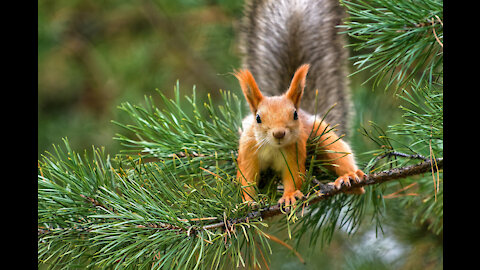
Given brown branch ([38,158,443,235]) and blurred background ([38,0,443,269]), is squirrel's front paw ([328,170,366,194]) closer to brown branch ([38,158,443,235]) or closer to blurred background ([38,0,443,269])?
brown branch ([38,158,443,235])

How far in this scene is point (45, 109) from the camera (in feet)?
7.32

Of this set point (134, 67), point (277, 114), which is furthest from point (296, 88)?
point (134, 67)

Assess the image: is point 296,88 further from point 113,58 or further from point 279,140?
point 113,58

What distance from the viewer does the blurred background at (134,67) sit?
54.3 inches

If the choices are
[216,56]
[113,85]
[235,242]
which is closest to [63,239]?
[235,242]

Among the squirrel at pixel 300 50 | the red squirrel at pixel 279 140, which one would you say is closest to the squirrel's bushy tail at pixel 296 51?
the squirrel at pixel 300 50

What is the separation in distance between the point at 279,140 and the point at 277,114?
41mm

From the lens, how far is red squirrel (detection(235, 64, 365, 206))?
728 millimetres

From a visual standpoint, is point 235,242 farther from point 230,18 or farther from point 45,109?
point 45,109

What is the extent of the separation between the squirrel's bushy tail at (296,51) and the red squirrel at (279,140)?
0.73ft

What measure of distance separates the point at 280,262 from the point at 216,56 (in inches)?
32.3

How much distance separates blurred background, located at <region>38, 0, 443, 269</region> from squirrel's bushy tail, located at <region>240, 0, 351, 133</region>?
0.27 metres

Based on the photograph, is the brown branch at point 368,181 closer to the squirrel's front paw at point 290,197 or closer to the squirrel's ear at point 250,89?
the squirrel's front paw at point 290,197
